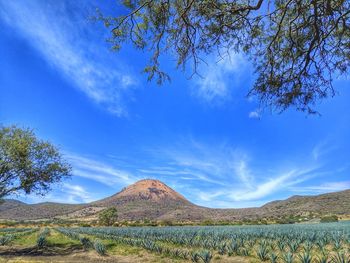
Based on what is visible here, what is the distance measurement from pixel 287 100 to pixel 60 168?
18460mm

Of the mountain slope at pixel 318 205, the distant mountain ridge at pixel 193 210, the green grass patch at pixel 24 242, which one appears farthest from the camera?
the distant mountain ridge at pixel 193 210

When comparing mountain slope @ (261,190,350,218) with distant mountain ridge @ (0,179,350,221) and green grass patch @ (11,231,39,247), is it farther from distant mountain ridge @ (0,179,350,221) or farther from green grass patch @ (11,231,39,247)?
green grass patch @ (11,231,39,247)

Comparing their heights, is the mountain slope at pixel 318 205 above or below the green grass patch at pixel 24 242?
above

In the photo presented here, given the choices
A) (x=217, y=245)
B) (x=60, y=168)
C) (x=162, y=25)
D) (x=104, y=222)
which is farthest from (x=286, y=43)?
(x=104, y=222)

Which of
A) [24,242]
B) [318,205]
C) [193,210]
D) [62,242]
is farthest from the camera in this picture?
[193,210]

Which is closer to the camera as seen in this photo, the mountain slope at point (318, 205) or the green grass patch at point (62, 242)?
the green grass patch at point (62, 242)

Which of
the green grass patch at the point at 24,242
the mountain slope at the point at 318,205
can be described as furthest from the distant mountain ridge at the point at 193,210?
the green grass patch at the point at 24,242

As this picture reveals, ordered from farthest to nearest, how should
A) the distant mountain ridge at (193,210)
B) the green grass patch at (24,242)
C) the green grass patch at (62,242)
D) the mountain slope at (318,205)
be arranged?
the distant mountain ridge at (193,210), the mountain slope at (318,205), the green grass patch at (24,242), the green grass patch at (62,242)

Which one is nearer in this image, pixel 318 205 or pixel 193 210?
pixel 318 205

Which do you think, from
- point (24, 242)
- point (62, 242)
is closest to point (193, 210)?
point (24, 242)

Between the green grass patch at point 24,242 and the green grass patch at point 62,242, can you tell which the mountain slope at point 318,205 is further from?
the green grass patch at point 24,242

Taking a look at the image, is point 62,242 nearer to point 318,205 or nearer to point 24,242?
point 24,242

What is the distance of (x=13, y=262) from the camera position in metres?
13.7

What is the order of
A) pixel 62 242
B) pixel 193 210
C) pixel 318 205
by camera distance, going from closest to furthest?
pixel 62 242, pixel 318 205, pixel 193 210
